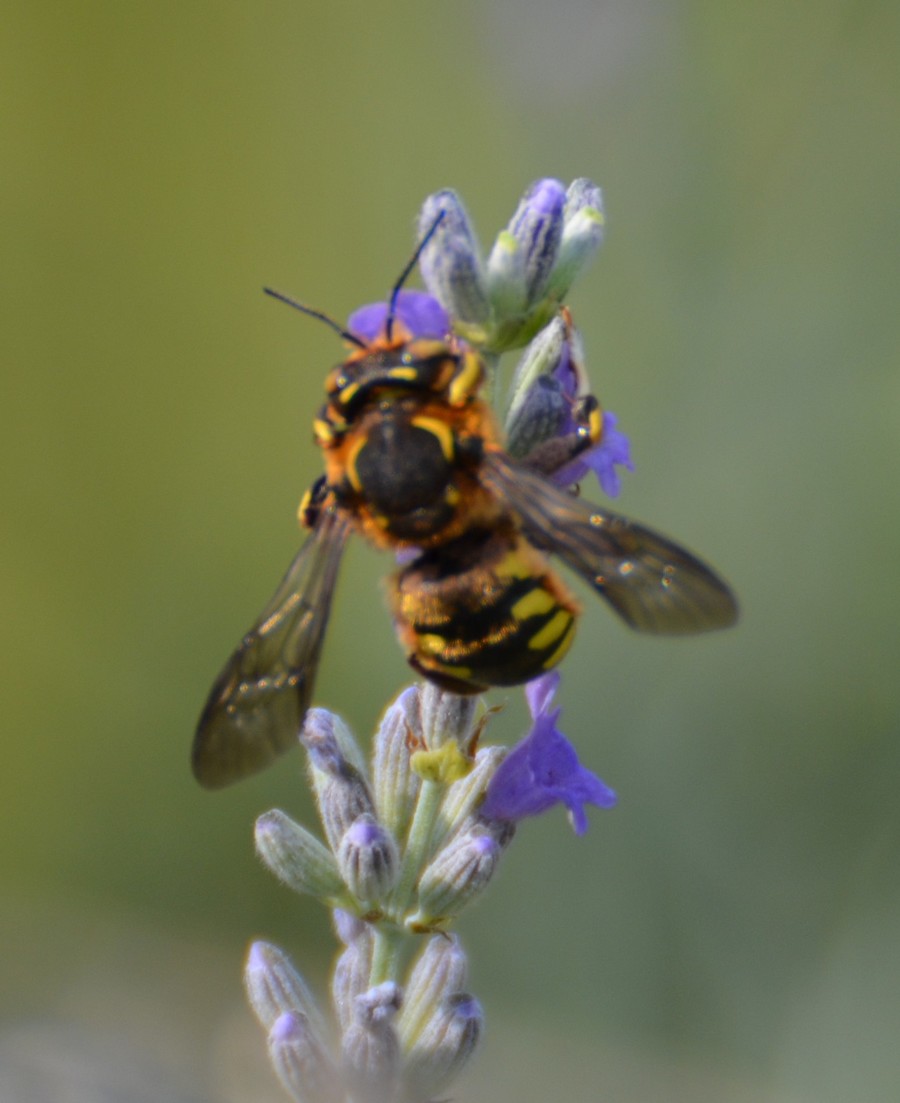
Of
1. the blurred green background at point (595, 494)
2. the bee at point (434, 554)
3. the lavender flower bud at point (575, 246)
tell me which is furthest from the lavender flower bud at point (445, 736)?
the blurred green background at point (595, 494)

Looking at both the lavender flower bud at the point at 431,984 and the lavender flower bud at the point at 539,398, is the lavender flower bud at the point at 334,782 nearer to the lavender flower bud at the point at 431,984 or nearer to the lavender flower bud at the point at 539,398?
the lavender flower bud at the point at 431,984

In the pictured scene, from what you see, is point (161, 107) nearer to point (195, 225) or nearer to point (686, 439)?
point (195, 225)

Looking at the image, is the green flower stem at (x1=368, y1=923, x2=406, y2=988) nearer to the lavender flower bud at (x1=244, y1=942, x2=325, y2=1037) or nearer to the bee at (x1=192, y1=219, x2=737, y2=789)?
the lavender flower bud at (x1=244, y1=942, x2=325, y2=1037)

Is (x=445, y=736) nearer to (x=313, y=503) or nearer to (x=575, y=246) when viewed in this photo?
(x=313, y=503)

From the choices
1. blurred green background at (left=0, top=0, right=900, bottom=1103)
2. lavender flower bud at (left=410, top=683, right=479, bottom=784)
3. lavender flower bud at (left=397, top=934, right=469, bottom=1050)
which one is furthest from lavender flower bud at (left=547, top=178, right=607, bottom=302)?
blurred green background at (left=0, top=0, right=900, bottom=1103)

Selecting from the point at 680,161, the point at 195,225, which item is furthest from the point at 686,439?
the point at 195,225
